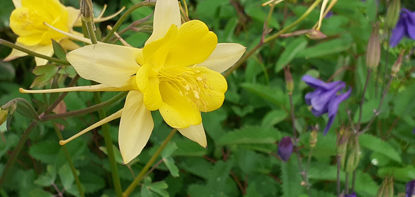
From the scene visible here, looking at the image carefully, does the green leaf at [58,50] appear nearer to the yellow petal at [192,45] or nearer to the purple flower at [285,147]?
the yellow petal at [192,45]

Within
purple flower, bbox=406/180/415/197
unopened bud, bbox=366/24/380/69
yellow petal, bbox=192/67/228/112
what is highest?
yellow petal, bbox=192/67/228/112

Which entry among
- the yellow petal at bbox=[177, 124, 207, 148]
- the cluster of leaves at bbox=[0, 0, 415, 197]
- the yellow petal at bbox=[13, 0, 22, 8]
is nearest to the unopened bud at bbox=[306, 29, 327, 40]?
the cluster of leaves at bbox=[0, 0, 415, 197]

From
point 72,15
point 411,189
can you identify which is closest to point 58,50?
point 72,15

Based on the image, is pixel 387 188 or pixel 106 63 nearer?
pixel 106 63

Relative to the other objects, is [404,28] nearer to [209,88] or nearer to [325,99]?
[325,99]

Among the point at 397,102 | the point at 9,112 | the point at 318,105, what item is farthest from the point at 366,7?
the point at 9,112

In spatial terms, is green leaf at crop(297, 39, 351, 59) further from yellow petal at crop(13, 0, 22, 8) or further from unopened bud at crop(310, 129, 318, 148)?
yellow petal at crop(13, 0, 22, 8)

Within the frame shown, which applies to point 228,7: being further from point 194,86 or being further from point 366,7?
A: point 194,86
